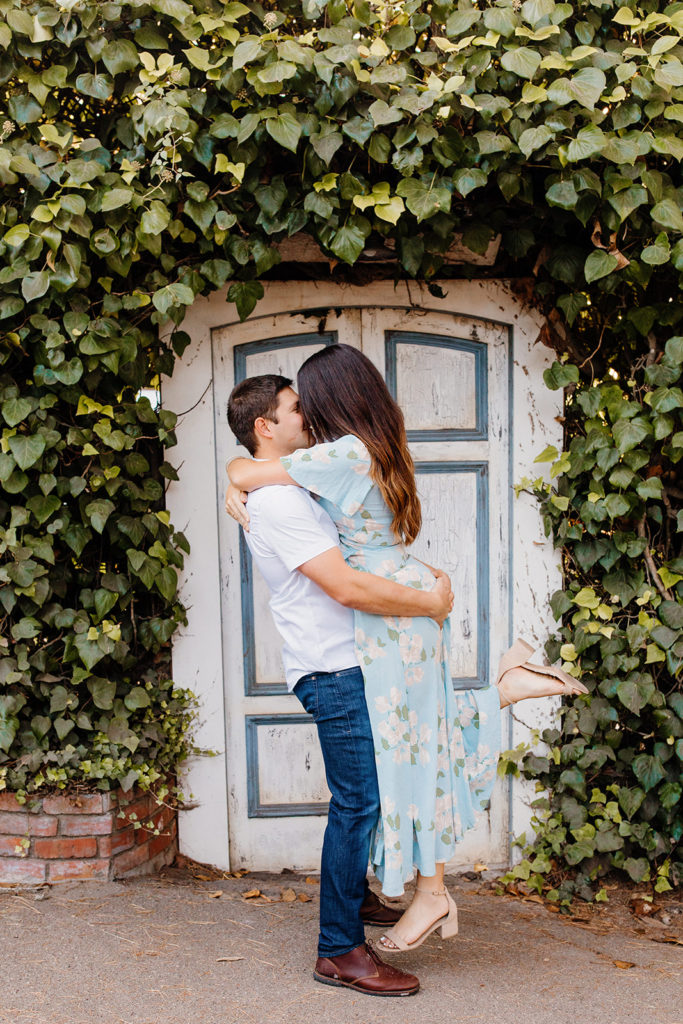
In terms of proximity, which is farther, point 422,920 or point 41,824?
point 41,824

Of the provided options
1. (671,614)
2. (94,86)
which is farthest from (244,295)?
(671,614)

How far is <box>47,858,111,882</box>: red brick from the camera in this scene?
9.88 ft

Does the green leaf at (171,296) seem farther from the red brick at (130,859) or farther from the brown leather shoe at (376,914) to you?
the brown leather shoe at (376,914)

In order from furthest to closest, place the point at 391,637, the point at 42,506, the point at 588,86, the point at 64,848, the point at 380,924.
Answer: the point at 64,848 → the point at 42,506 → the point at 380,924 → the point at 588,86 → the point at 391,637

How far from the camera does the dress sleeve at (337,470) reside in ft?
7.43

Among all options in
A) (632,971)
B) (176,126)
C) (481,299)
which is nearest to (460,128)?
(481,299)

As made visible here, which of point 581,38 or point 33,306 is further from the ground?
point 581,38

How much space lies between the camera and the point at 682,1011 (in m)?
2.40

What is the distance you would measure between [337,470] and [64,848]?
1781 mm

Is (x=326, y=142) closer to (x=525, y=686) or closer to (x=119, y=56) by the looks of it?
(x=119, y=56)

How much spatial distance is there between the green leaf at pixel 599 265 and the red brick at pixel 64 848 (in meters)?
2.59

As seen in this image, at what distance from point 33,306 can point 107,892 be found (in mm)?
2020

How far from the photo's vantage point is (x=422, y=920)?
2.45 meters

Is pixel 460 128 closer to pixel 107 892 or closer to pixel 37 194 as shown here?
pixel 37 194
